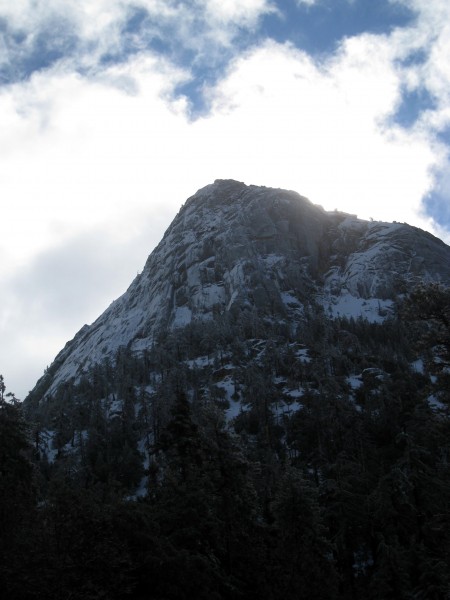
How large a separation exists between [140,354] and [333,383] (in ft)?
256

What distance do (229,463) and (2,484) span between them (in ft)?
36.4

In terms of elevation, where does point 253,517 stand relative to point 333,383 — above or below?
below

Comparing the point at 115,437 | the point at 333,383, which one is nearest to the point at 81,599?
the point at 115,437

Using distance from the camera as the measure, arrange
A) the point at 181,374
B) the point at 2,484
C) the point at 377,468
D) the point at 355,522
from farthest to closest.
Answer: the point at 181,374 → the point at 377,468 → the point at 355,522 → the point at 2,484

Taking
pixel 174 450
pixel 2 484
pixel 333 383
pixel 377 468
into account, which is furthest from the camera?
pixel 333 383

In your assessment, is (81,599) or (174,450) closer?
(81,599)

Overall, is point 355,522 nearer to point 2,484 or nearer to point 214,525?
point 214,525

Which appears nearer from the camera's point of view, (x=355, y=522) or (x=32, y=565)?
(x=32, y=565)

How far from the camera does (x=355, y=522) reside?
39031mm

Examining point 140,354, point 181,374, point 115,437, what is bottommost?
point 115,437

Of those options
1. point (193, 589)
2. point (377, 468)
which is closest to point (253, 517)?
point (193, 589)

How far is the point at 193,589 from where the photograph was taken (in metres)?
20.2

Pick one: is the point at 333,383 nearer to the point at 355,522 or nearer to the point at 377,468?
the point at 377,468

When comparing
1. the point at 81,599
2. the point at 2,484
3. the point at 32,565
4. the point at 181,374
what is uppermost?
the point at 181,374
